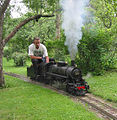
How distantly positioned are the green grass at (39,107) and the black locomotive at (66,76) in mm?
844

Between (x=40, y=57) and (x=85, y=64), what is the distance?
4.00m

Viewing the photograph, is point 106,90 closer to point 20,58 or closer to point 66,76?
point 66,76

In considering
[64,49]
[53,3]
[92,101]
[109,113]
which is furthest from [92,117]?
[64,49]

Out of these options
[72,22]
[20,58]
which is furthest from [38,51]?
[20,58]

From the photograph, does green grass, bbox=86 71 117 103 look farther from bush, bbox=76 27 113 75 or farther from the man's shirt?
the man's shirt

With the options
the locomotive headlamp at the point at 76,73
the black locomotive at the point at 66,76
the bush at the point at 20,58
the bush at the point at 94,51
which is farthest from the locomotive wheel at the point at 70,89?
the bush at the point at 20,58

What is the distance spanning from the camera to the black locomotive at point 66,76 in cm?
825

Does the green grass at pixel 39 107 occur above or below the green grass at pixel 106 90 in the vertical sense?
below

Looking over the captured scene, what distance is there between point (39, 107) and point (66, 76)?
261 cm

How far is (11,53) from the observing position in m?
24.1

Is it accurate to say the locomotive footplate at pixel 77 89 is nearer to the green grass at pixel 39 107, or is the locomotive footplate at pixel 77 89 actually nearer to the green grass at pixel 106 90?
the green grass at pixel 106 90

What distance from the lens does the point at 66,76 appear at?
867cm

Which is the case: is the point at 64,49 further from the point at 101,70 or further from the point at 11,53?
the point at 11,53

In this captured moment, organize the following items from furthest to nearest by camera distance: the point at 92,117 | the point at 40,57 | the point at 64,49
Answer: the point at 64,49
the point at 40,57
the point at 92,117
